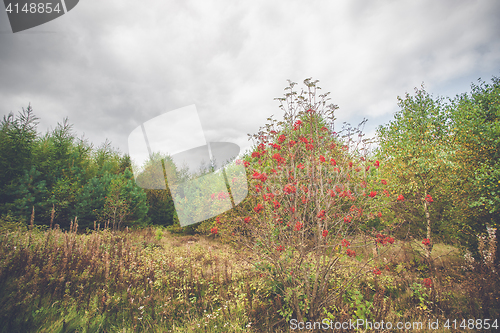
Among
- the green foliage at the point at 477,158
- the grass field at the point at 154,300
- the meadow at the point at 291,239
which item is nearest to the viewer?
the grass field at the point at 154,300

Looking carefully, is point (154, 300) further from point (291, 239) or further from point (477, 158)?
point (477, 158)

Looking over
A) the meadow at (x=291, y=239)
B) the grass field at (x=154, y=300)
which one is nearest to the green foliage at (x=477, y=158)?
the meadow at (x=291, y=239)

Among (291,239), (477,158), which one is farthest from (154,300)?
(477,158)

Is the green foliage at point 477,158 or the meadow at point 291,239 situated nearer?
the meadow at point 291,239

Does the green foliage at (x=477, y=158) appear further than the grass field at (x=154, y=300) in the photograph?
Yes

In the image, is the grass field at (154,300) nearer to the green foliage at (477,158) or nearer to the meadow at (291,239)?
the meadow at (291,239)

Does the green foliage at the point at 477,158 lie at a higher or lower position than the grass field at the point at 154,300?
higher

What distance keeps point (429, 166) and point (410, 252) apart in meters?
3.10

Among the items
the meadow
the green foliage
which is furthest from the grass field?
the green foliage

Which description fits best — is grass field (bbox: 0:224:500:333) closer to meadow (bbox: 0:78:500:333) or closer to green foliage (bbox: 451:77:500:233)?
meadow (bbox: 0:78:500:333)

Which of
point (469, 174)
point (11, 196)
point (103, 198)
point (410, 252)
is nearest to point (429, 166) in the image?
point (469, 174)

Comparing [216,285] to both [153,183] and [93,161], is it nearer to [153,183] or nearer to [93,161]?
[153,183]

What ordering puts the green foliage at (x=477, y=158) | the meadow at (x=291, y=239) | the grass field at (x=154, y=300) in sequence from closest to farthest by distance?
1. the grass field at (x=154, y=300)
2. the meadow at (x=291, y=239)
3. the green foliage at (x=477, y=158)

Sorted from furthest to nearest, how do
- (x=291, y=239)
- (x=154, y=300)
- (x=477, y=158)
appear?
(x=477, y=158), (x=154, y=300), (x=291, y=239)
